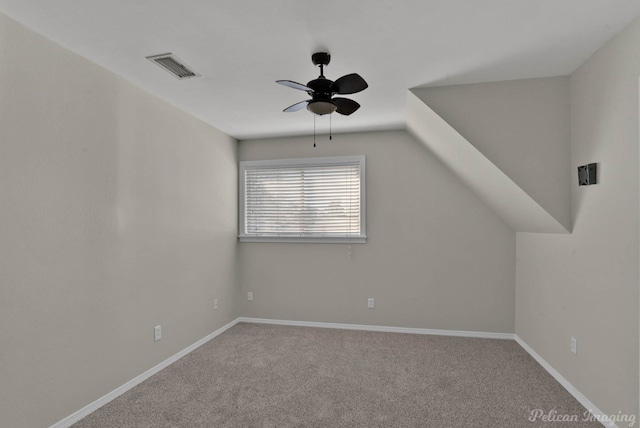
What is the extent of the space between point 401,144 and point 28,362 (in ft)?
12.8

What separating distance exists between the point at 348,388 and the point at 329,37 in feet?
8.44

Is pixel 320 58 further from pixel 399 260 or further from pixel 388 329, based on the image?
pixel 388 329

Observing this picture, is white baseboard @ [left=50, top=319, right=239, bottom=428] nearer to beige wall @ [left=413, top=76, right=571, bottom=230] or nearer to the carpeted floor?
the carpeted floor

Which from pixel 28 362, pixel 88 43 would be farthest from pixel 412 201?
pixel 28 362

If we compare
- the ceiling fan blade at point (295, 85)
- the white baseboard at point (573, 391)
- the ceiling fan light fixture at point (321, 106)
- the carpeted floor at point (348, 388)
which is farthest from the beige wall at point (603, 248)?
the ceiling fan blade at point (295, 85)

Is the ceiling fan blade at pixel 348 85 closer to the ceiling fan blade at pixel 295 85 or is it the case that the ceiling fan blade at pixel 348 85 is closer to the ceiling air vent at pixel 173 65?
the ceiling fan blade at pixel 295 85

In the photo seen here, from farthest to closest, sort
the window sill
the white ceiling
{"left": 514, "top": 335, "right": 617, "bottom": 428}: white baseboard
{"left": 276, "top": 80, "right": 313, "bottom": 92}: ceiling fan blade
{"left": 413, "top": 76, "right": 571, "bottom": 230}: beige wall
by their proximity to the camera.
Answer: the window sill → {"left": 413, "top": 76, "right": 571, "bottom": 230}: beige wall → {"left": 514, "top": 335, "right": 617, "bottom": 428}: white baseboard → {"left": 276, "top": 80, "right": 313, "bottom": 92}: ceiling fan blade → the white ceiling

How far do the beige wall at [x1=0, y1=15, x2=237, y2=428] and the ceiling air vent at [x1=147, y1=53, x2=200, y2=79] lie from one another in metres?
0.20

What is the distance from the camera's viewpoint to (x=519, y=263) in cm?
388

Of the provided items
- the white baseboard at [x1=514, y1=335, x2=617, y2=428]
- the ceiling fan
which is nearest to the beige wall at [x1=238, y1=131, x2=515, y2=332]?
the white baseboard at [x1=514, y1=335, x2=617, y2=428]

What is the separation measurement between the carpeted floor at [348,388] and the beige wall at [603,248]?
1.22 feet

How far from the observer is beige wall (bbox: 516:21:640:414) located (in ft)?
6.72

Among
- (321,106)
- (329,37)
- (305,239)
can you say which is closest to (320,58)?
(329,37)

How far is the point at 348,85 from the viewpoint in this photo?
2262mm
